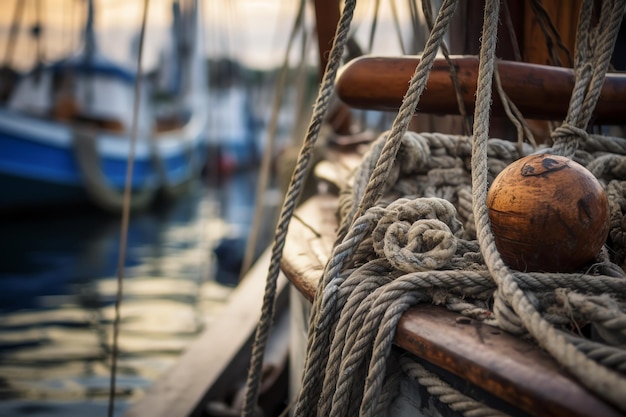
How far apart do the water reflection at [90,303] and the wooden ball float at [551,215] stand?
288cm

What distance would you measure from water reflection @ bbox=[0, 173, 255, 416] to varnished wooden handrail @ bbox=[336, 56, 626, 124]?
261cm

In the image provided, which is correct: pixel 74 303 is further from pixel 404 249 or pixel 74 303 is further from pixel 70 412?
pixel 404 249

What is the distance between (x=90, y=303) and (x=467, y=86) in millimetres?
4591

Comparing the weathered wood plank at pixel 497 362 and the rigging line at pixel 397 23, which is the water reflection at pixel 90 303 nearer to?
the rigging line at pixel 397 23

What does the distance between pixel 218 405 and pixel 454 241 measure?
1.38m

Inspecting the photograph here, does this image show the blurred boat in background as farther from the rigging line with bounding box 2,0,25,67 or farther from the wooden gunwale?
the wooden gunwale

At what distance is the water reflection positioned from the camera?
11.1 feet

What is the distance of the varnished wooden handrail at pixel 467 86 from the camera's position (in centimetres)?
127

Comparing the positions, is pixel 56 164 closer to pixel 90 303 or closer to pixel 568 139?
pixel 90 303

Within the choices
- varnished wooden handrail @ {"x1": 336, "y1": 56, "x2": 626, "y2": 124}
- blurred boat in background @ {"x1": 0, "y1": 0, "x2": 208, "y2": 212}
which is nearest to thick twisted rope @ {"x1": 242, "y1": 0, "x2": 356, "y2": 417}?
varnished wooden handrail @ {"x1": 336, "y1": 56, "x2": 626, "y2": 124}

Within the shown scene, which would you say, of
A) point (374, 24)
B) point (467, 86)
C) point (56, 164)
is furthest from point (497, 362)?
point (56, 164)

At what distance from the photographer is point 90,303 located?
4992 mm

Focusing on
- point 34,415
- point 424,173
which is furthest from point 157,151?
point 424,173

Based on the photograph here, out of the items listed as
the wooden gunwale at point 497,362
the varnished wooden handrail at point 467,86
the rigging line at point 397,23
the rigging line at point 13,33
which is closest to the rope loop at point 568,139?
the varnished wooden handrail at point 467,86
